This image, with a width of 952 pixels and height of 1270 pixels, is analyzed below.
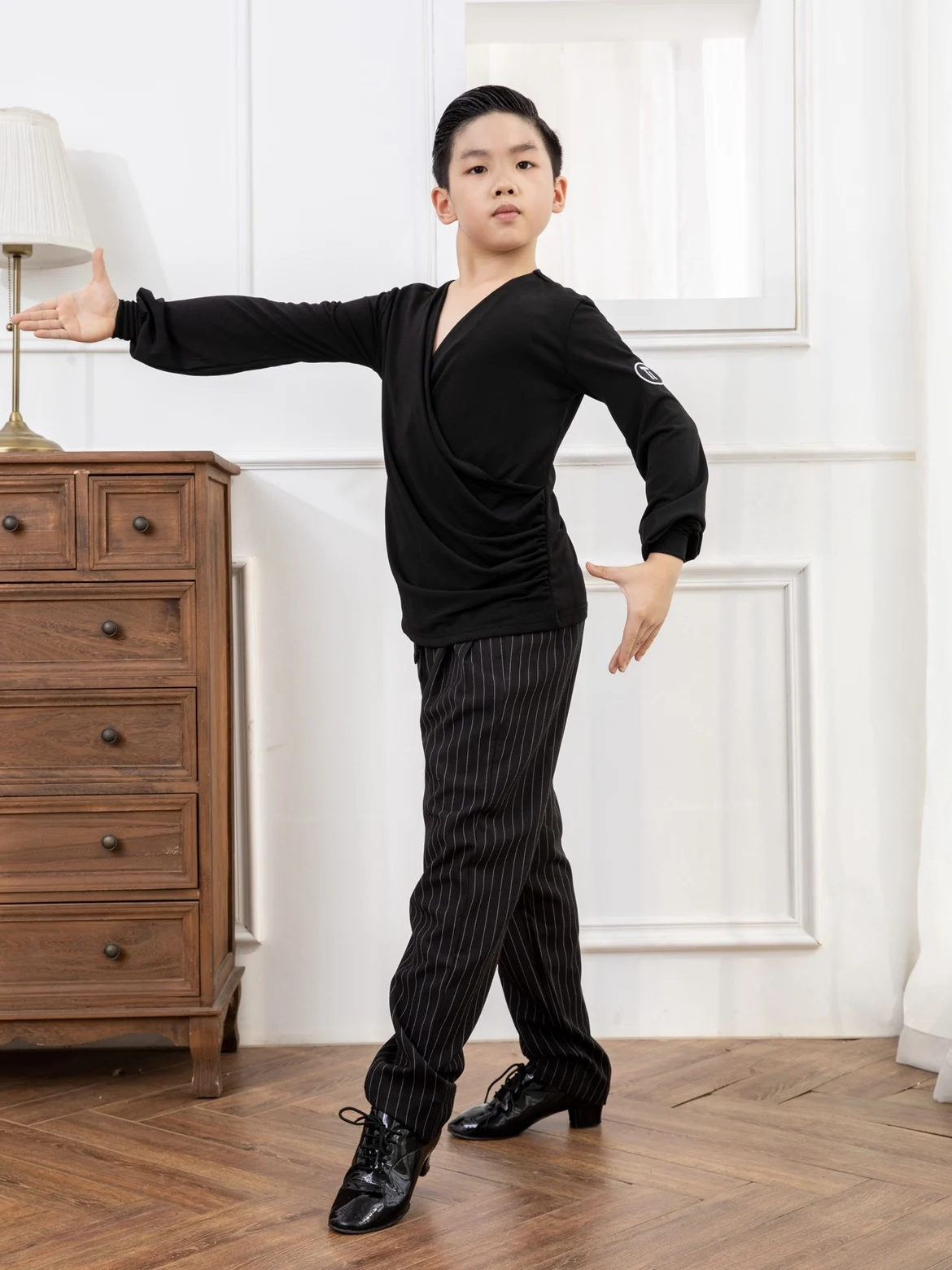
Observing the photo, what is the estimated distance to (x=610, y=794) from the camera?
8.25ft

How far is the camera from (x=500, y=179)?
178 cm

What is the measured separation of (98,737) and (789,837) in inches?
52.1

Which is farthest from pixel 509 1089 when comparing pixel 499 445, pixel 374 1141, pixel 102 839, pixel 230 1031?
pixel 499 445

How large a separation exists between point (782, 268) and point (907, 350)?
292 mm

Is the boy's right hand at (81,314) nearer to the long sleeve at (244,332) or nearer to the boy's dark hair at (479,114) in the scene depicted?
the long sleeve at (244,332)

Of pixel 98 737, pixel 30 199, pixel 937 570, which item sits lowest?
pixel 98 737

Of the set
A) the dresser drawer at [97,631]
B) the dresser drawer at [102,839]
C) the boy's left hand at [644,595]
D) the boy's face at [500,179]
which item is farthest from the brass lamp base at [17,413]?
the boy's left hand at [644,595]

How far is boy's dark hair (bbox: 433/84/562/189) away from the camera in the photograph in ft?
5.94

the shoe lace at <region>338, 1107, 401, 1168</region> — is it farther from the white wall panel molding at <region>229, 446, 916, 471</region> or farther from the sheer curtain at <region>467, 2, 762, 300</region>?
the sheer curtain at <region>467, 2, 762, 300</region>

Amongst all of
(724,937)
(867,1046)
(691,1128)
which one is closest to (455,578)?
(691,1128)

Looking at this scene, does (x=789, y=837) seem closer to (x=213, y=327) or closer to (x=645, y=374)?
(x=645, y=374)

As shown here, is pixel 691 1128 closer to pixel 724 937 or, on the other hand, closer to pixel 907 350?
pixel 724 937

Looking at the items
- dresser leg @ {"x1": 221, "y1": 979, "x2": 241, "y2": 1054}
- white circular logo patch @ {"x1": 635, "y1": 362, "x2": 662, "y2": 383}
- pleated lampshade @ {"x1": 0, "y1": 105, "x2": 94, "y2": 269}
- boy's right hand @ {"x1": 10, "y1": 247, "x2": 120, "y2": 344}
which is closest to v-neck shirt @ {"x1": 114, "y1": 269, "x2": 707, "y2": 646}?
white circular logo patch @ {"x1": 635, "y1": 362, "x2": 662, "y2": 383}

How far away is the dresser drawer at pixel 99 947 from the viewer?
212 centimetres
